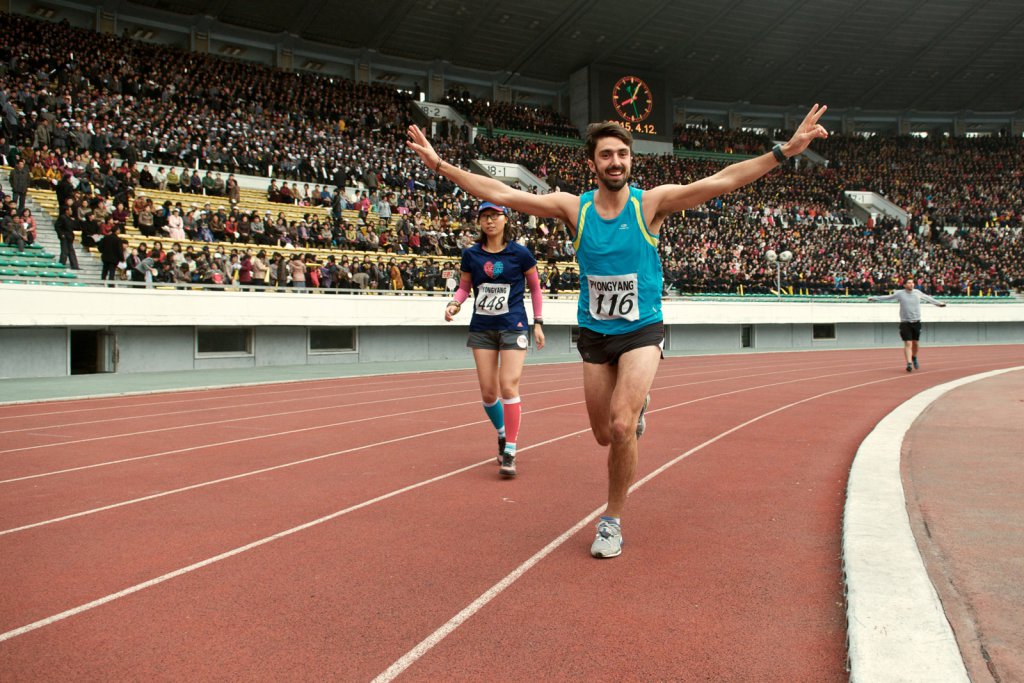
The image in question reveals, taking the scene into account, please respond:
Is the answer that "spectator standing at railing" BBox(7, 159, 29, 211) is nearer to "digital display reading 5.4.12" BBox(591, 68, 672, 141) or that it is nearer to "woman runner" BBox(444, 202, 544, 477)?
"woman runner" BBox(444, 202, 544, 477)

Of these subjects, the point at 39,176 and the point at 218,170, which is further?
the point at 218,170

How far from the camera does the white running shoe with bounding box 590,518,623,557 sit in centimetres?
442

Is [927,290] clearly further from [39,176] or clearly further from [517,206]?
[517,206]

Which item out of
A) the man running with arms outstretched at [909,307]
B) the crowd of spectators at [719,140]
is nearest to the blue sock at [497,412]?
the man running with arms outstretched at [909,307]

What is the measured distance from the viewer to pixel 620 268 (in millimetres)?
4688

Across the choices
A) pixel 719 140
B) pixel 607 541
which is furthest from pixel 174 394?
pixel 719 140

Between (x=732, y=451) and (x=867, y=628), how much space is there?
5082 mm

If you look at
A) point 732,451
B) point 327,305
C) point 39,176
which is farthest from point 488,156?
point 732,451

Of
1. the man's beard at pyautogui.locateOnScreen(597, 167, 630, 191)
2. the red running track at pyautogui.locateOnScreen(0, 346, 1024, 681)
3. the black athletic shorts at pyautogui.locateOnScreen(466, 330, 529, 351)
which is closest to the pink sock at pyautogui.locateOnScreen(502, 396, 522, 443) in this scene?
the red running track at pyautogui.locateOnScreen(0, 346, 1024, 681)

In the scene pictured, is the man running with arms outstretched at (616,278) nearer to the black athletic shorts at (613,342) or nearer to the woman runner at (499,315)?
the black athletic shorts at (613,342)

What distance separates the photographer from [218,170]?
26.8 m


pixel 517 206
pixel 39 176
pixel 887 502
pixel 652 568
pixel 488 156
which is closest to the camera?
pixel 652 568

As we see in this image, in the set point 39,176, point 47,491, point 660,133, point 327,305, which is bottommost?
point 47,491

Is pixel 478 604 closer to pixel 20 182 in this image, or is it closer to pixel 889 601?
pixel 889 601
